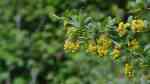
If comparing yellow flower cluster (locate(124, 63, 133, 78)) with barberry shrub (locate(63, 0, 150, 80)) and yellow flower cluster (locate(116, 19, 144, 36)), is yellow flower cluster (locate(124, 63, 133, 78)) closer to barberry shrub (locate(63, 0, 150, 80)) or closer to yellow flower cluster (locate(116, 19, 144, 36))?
barberry shrub (locate(63, 0, 150, 80))

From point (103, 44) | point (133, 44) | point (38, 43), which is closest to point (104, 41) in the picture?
point (103, 44)

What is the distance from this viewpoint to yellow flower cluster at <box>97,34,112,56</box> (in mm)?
1853

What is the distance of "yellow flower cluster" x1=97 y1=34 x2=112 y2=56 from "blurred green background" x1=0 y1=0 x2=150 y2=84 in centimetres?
224

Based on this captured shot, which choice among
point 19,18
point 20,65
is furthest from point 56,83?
point 19,18

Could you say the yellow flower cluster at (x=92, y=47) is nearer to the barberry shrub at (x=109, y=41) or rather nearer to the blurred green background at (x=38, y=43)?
the barberry shrub at (x=109, y=41)

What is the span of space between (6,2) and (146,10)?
2.90 meters

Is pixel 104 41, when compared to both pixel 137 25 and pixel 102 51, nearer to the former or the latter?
pixel 102 51

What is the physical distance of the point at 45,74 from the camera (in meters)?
4.66

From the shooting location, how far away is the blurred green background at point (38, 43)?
427cm

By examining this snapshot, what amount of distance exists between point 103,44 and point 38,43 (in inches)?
105

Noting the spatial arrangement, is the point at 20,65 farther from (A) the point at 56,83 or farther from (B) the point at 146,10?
(B) the point at 146,10

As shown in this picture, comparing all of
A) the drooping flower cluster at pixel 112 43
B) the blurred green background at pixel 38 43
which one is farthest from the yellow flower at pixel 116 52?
the blurred green background at pixel 38 43

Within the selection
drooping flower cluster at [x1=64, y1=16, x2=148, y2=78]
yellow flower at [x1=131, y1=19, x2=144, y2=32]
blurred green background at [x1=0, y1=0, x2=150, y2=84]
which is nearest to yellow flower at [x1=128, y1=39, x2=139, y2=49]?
drooping flower cluster at [x1=64, y1=16, x2=148, y2=78]

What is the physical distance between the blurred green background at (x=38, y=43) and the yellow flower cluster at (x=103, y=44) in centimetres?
224
